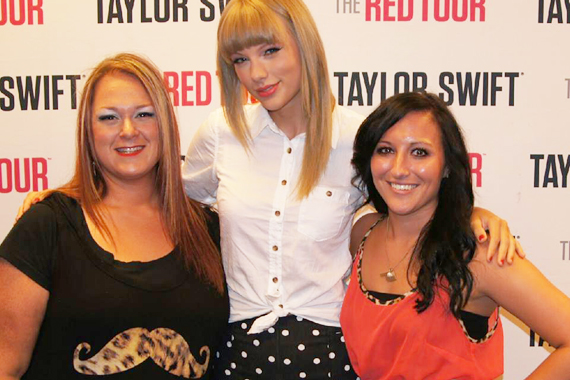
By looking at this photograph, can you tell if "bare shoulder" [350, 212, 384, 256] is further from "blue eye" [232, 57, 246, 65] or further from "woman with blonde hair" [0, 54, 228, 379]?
"blue eye" [232, 57, 246, 65]

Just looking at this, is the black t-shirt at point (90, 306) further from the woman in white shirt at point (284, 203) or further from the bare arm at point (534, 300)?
the bare arm at point (534, 300)

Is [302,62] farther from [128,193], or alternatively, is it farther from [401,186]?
[128,193]

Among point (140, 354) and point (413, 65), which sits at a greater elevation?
point (413, 65)

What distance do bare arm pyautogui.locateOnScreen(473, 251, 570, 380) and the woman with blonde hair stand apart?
74 centimetres

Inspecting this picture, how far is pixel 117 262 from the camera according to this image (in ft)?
4.54

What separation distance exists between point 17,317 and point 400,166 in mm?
1030

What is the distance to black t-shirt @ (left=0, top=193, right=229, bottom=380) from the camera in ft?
4.28

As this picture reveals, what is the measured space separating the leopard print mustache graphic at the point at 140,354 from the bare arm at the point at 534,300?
0.79m

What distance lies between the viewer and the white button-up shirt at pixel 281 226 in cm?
152

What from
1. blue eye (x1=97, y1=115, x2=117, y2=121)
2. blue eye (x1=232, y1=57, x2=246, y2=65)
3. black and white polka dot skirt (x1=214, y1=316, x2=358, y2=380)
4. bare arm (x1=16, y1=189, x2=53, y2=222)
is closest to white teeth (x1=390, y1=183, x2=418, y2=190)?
black and white polka dot skirt (x1=214, y1=316, x2=358, y2=380)

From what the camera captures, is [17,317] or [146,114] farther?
[146,114]

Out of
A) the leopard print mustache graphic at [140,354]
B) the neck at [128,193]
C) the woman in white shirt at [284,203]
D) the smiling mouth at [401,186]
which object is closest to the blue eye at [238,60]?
the woman in white shirt at [284,203]

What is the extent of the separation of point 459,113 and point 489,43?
30 cm

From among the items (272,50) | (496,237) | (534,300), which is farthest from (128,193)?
(534,300)
